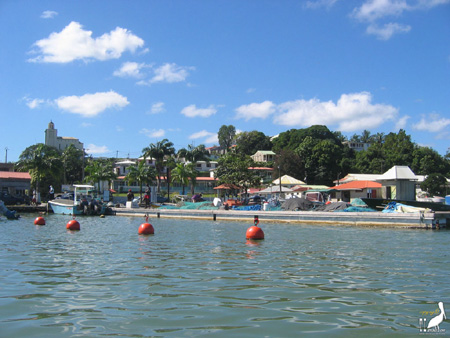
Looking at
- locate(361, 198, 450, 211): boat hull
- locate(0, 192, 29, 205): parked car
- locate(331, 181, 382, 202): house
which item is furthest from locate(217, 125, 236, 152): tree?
locate(361, 198, 450, 211): boat hull

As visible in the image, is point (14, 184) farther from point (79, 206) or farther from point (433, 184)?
point (433, 184)

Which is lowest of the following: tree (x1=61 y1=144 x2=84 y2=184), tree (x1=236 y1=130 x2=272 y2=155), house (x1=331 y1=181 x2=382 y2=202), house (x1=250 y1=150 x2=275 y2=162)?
house (x1=331 y1=181 x2=382 y2=202)

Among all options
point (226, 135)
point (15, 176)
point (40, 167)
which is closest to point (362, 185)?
point (40, 167)

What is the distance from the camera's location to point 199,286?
34.5 ft

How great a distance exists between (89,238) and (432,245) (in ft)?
54.4

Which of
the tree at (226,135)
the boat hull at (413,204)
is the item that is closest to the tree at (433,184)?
the boat hull at (413,204)

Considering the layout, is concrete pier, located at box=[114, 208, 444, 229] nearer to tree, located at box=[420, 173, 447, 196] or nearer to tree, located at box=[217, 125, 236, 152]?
tree, located at box=[420, 173, 447, 196]

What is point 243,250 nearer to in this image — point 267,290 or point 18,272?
point 267,290

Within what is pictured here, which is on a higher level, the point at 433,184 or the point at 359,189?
the point at 433,184

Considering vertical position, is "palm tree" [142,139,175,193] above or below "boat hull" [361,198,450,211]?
above

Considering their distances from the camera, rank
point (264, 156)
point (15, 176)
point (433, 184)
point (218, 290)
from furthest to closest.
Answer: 1. point (264, 156)
2. point (15, 176)
3. point (433, 184)
4. point (218, 290)

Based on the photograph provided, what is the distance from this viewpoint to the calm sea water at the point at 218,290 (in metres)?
7.48

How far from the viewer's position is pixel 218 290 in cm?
1010

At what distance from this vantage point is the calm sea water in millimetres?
7480
